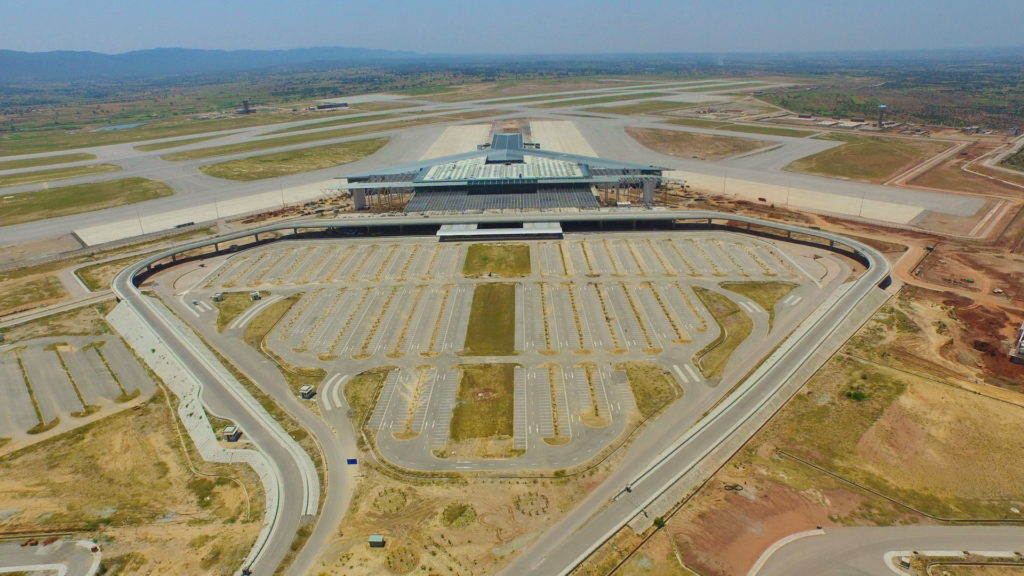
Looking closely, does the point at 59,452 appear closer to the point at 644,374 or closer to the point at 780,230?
the point at 644,374

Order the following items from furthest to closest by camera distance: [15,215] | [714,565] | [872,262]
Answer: [15,215] → [872,262] → [714,565]

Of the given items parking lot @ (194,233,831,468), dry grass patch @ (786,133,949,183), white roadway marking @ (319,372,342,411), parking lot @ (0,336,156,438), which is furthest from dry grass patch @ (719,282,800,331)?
dry grass patch @ (786,133,949,183)

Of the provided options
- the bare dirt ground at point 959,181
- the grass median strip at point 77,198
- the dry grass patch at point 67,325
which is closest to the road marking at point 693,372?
the dry grass patch at point 67,325

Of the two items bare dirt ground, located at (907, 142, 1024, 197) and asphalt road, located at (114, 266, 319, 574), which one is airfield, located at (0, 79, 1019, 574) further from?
bare dirt ground, located at (907, 142, 1024, 197)

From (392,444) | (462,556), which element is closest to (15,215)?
(392,444)

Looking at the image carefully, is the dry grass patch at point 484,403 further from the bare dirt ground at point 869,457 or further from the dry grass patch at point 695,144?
the dry grass patch at point 695,144

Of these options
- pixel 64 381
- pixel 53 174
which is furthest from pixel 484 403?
pixel 53 174

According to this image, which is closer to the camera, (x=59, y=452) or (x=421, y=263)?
(x=59, y=452)
